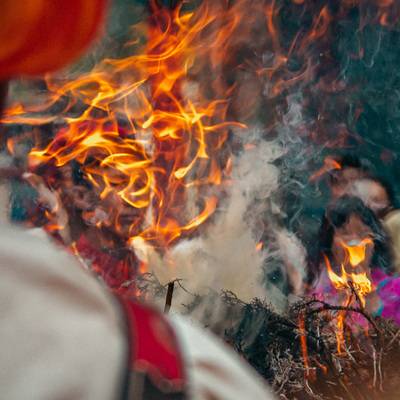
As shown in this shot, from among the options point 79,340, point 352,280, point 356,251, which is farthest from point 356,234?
point 79,340

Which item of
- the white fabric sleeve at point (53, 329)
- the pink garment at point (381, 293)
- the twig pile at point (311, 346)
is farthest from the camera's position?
the pink garment at point (381, 293)

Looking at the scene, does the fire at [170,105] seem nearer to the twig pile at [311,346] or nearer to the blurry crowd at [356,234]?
the blurry crowd at [356,234]

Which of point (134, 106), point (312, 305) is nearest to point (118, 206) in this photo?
point (134, 106)

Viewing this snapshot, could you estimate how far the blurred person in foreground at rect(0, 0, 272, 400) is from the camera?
0.46 m

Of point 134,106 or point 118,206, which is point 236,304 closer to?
point 118,206

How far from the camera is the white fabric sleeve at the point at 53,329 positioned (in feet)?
1.49

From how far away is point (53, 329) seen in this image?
1.54ft

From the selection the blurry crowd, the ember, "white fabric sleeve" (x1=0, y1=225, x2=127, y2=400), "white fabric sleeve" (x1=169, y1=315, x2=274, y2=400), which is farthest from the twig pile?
"white fabric sleeve" (x1=0, y1=225, x2=127, y2=400)

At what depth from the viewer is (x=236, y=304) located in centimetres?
312

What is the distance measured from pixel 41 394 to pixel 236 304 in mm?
2709

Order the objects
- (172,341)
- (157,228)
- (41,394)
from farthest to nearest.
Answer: (157,228)
(172,341)
(41,394)

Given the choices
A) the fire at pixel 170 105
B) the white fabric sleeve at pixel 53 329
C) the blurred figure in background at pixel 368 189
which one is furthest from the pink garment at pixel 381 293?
the white fabric sleeve at pixel 53 329

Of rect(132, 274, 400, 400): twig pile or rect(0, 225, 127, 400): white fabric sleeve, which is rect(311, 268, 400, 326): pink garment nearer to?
rect(132, 274, 400, 400): twig pile

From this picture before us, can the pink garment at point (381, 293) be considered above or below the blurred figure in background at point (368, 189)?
below
